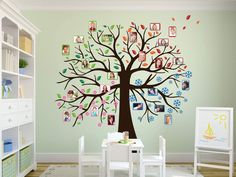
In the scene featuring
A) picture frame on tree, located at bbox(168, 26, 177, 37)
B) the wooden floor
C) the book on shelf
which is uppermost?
picture frame on tree, located at bbox(168, 26, 177, 37)

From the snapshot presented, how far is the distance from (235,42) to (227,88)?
0.90 m

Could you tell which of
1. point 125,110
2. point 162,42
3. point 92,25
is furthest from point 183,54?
point 92,25

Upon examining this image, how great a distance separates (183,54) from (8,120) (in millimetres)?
3286

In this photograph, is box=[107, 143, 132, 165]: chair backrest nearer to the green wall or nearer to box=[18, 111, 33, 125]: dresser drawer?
box=[18, 111, 33, 125]: dresser drawer

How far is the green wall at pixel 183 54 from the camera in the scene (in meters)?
4.86

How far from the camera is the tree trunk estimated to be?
4855mm

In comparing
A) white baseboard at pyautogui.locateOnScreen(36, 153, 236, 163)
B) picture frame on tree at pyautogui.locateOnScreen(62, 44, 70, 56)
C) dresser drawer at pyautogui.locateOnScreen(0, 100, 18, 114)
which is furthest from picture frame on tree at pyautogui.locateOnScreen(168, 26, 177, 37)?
dresser drawer at pyautogui.locateOnScreen(0, 100, 18, 114)

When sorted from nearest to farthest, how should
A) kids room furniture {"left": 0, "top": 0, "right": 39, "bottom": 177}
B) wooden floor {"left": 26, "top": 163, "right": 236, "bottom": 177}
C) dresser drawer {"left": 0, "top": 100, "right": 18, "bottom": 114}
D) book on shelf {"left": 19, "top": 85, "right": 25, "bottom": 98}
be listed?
dresser drawer {"left": 0, "top": 100, "right": 18, "bottom": 114} < kids room furniture {"left": 0, "top": 0, "right": 39, "bottom": 177} < book on shelf {"left": 19, "top": 85, "right": 25, "bottom": 98} < wooden floor {"left": 26, "top": 163, "right": 236, "bottom": 177}

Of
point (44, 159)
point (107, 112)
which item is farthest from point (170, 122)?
point (44, 159)

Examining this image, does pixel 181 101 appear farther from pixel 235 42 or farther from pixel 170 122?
pixel 235 42

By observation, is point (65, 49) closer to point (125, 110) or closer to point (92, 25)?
point (92, 25)

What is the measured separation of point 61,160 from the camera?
4828mm

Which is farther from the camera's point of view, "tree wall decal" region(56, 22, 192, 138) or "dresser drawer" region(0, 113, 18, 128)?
"tree wall decal" region(56, 22, 192, 138)

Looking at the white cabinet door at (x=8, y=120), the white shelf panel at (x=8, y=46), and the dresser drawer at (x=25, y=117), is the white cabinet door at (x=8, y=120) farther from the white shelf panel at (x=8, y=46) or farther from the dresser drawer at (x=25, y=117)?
the white shelf panel at (x=8, y=46)
